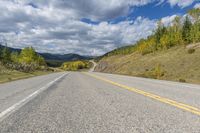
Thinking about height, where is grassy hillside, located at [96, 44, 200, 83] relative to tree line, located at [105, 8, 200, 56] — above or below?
below

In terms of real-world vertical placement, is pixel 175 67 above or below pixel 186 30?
below

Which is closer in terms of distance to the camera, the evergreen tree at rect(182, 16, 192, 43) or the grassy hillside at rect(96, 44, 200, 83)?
the grassy hillside at rect(96, 44, 200, 83)

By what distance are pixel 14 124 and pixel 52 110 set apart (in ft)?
5.45

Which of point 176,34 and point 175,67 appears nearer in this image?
point 175,67

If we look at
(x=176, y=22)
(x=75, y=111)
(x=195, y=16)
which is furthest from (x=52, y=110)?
(x=176, y=22)

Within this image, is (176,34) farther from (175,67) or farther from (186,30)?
(175,67)

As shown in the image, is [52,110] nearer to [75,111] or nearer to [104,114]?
[75,111]

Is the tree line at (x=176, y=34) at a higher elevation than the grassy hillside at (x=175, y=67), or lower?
higher

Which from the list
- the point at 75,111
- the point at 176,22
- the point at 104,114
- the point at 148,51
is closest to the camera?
the point at 104,114

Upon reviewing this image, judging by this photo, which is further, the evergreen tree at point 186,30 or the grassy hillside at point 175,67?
the evergreen tree at point 186,30

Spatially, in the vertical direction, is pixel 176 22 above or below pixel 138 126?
above

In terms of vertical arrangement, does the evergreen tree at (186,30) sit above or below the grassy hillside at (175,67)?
above

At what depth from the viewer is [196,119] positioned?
5340 mm

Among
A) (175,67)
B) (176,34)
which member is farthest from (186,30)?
(175,67)
